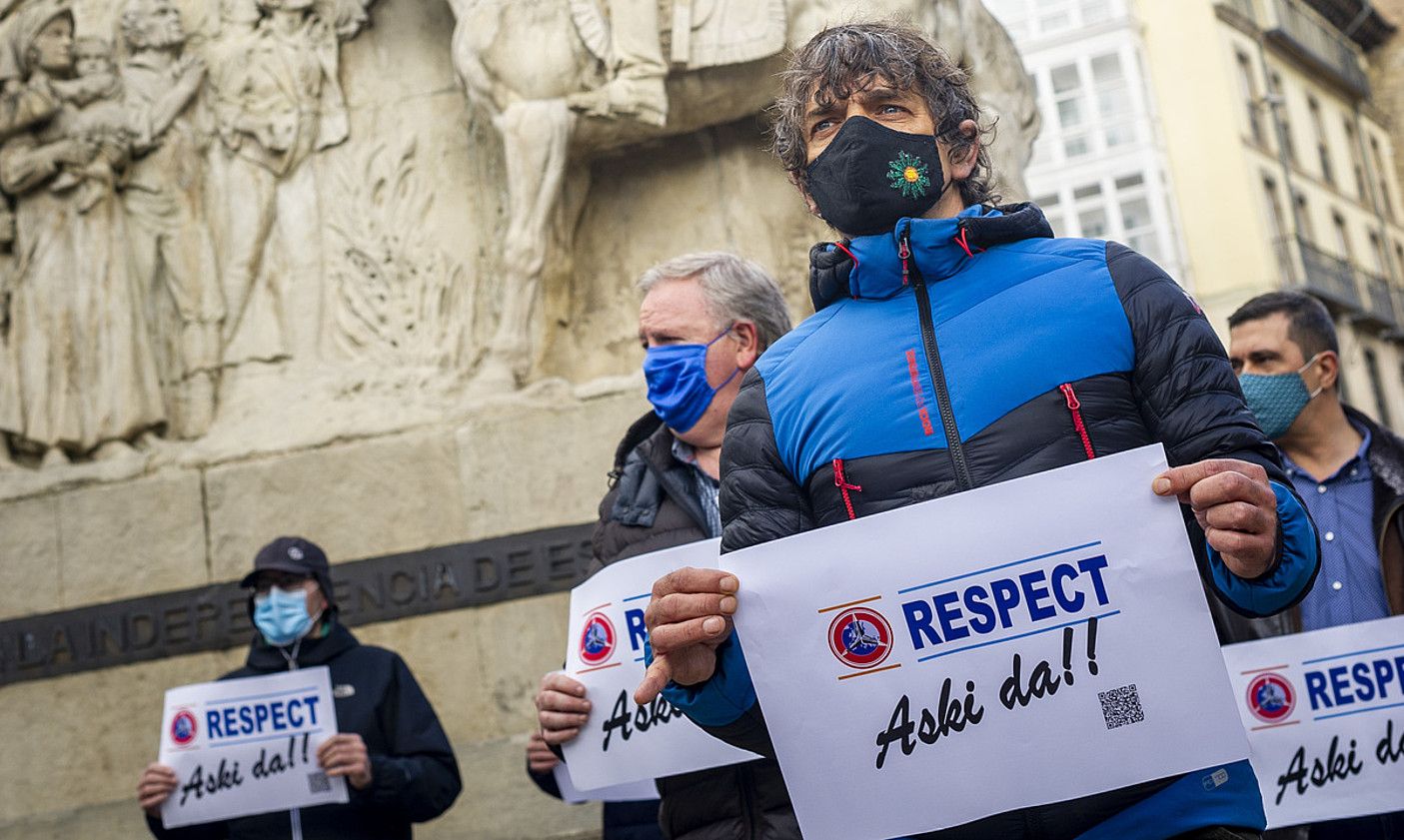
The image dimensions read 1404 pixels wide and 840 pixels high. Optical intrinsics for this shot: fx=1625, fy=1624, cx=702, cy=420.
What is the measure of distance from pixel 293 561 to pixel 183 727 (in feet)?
1.96

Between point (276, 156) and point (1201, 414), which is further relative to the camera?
point (276, 156)

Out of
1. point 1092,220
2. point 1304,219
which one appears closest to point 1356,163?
point 1304,219

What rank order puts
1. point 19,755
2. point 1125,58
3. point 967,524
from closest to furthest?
point 967,524, point 19,755, point 1125,58

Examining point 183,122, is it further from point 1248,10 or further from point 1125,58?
point 1248,10

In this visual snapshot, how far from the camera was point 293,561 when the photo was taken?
512 centimetres

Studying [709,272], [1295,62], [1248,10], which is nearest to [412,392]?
[709,272]

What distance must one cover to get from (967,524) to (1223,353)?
438 mm

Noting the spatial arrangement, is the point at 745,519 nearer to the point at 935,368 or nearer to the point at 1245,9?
the point at 935,368

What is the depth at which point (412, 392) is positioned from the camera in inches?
296

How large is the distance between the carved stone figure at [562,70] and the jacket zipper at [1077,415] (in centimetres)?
530

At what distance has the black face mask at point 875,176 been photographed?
2455mm

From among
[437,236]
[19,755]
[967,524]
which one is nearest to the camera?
[967,524]

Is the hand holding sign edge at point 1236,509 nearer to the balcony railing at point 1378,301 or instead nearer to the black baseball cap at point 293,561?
the black baseball cap at point 293,561

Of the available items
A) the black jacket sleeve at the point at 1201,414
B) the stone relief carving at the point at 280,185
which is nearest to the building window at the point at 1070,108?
the stone relief carving at the point at 280,185
